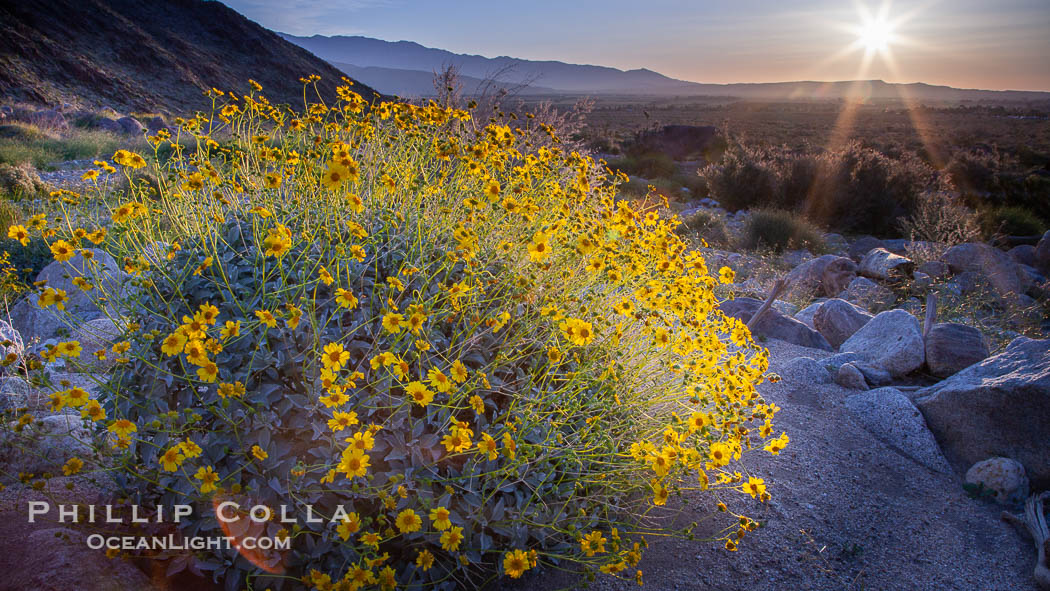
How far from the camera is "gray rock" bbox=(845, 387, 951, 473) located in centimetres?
330

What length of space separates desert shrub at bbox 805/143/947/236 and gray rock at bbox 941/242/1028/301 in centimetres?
349

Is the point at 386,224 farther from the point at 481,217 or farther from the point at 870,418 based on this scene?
the point at 870,418

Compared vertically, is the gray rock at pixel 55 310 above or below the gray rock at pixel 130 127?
below

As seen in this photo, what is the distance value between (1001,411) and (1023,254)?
32.8 ft

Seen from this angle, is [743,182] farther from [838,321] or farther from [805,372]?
[805,372]

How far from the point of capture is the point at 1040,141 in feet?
97.0

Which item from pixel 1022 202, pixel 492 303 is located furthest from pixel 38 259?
pixel 1022 202

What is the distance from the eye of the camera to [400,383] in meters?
1.74

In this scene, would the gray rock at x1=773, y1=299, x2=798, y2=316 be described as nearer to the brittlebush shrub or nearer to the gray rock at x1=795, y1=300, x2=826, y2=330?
the gray rock at x1=795, y1=300, x2=826, y2=330

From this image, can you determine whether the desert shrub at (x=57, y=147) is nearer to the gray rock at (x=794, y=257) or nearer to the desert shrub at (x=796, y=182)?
the gray rock at (x=794, y=257)

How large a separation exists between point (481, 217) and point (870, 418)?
9.83 feet

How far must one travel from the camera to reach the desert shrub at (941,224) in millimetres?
9648

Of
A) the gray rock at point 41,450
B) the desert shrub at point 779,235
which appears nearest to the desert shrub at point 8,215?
the gray rock at point 41,450

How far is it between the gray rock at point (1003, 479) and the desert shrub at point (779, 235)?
7676 millimetres
